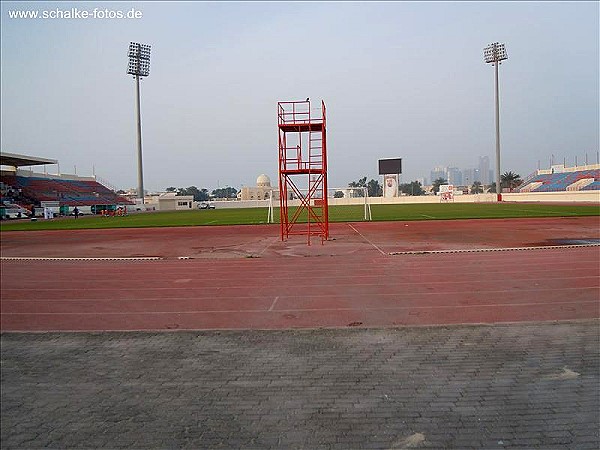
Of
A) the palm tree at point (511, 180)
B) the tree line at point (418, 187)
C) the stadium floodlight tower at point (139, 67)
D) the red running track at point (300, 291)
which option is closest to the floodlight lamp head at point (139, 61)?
the stadium floodlight tower at point (139, 67)

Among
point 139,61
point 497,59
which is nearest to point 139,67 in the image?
point 139,61

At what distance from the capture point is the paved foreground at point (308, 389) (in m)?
3.22

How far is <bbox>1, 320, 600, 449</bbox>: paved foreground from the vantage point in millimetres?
3221

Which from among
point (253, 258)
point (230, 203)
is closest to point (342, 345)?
point (253, 258)

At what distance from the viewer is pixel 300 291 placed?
8.25 meters

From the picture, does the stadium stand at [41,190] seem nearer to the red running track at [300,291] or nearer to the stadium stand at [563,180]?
the red running track at [300,291]

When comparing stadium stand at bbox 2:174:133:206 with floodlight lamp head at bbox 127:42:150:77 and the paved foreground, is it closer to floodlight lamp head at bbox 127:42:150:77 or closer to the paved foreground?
the paved foreground

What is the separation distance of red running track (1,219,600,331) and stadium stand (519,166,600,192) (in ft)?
185

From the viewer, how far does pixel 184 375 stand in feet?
14.5

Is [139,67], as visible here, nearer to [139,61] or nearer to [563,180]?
[139,61]

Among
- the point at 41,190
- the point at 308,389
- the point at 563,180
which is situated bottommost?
the point at 308,389

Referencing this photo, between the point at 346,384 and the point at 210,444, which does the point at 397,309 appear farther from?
the point at 210,444

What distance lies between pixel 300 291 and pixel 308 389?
13.9 ft

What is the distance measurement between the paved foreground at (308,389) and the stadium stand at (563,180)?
203 ft
